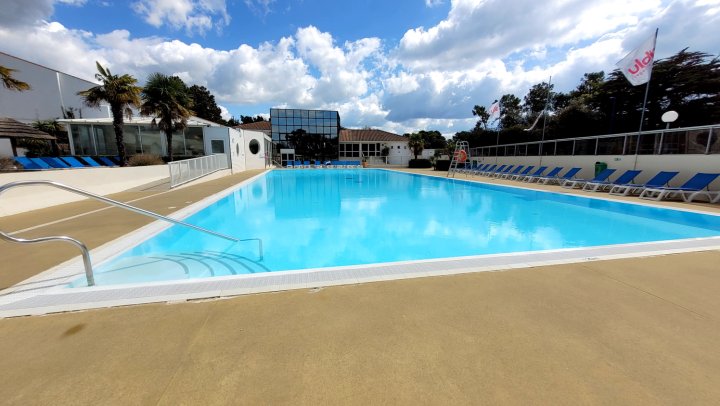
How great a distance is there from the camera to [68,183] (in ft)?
30.8

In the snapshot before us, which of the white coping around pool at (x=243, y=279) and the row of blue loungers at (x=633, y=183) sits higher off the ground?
the row of blue loungers at (x=633, y=183)

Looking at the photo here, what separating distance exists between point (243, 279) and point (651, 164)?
1556 cm

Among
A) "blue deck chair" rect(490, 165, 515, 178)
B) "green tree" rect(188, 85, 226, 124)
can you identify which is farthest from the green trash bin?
"green tree" rect(188, 85, 226, 124)

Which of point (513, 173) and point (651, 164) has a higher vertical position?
point (651, 164)

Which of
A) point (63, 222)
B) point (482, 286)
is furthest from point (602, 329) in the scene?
point (63, 222)

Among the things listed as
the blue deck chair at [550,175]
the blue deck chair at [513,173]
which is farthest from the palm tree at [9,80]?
the blue deck chair at [513,173]

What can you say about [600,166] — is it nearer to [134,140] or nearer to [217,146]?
[217,146]

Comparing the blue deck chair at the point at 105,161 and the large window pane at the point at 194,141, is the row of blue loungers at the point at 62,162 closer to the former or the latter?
the blue deck chair at the point at 105,161

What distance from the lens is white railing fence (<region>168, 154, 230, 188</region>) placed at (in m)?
12.0

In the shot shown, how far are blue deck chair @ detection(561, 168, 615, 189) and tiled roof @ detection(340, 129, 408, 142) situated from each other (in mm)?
24059

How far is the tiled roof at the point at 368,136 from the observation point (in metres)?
36.2

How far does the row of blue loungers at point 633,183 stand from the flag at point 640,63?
145 inches

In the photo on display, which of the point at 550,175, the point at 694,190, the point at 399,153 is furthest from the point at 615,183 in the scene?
the point at 399,153

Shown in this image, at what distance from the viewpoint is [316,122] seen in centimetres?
3494
